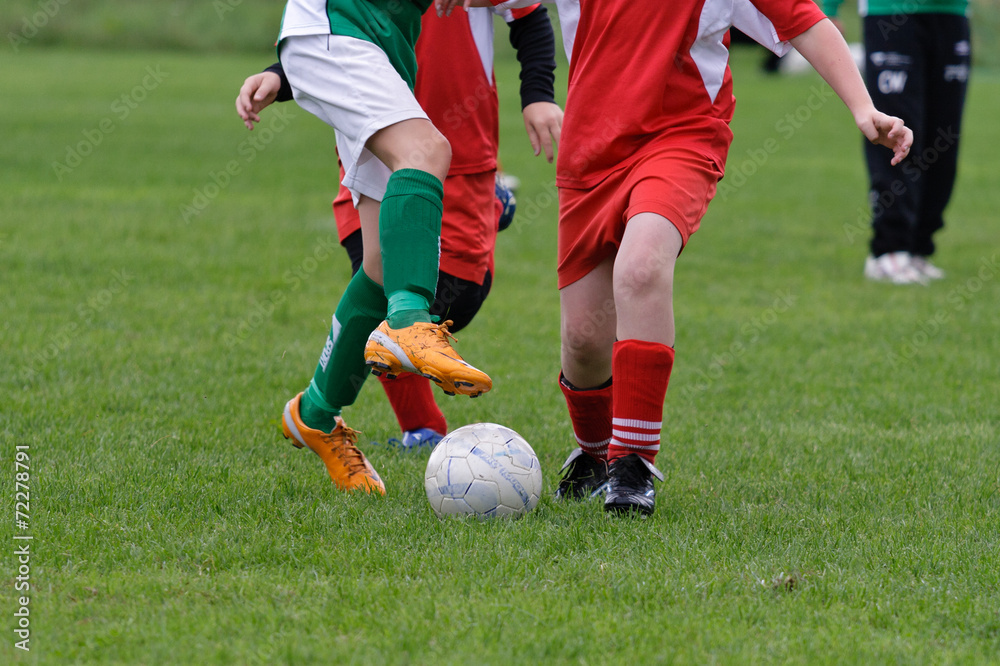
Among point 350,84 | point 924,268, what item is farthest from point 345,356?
point 924,268

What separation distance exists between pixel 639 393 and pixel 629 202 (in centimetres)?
51

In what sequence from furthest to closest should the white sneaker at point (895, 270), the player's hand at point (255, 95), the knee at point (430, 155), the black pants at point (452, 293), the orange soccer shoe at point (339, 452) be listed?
1. the white sneaker at point (895, 270)
2. the black pants at point (452, 293)
3. the orange soccer shoe at point (339, 452)
4. the player's hand at point (255, 95)
5. the knee at point (430, 155)

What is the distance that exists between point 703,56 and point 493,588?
159 centimetres

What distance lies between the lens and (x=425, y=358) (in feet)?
8.41

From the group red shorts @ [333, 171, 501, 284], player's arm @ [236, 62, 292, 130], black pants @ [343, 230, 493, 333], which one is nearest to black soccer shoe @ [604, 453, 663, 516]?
black pants @ [343, 230, 493, 333]

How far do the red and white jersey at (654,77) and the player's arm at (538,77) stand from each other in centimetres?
39

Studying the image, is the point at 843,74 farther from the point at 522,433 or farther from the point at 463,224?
the point at 522,433

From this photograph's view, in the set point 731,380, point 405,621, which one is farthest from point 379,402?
point 405,621

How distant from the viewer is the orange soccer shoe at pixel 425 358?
2529 millimetres

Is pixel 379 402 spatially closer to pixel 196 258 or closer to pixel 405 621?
pixel 405 621

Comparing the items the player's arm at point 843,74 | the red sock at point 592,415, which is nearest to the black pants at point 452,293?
the red sock at point 592,415

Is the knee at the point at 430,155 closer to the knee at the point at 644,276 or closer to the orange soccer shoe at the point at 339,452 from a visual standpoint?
the knee at the point at 644,276

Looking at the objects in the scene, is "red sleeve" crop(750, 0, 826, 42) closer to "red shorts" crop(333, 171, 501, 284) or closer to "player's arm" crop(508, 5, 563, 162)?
"player's arm" crop(508, 5, 563, 162)

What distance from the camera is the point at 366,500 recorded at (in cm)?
301
